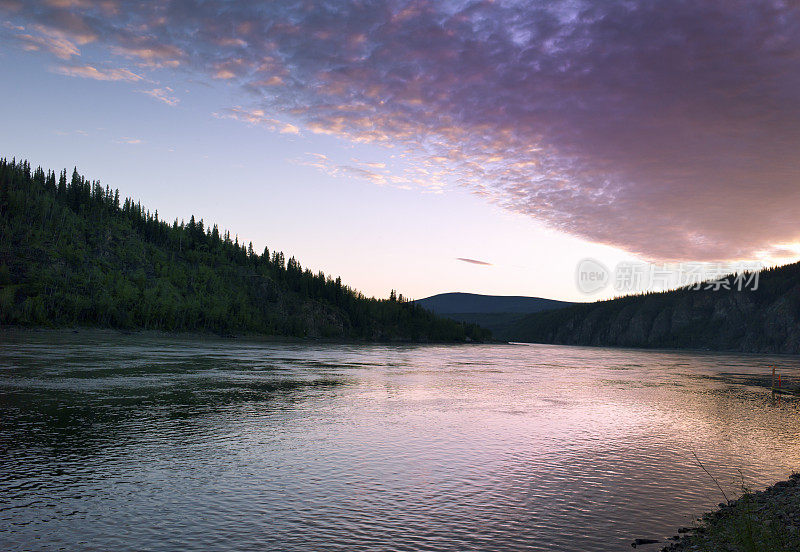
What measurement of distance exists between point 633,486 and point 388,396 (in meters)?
28.7

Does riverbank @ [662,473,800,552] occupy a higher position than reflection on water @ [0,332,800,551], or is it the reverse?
riverbank @ [662,473,800,552]

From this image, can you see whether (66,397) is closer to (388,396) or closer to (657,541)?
(388,396)

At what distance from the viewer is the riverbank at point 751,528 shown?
13.5 meters

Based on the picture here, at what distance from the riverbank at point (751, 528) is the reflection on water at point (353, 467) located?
98 cm

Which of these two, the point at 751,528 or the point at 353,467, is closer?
the point at 751,528

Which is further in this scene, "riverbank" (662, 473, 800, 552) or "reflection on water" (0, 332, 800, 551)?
"reflection on water" (0, 332, 800, 551)

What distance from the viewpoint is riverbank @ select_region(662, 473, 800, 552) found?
13.5 metres

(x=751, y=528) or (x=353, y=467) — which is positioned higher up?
(x=751, y=528)

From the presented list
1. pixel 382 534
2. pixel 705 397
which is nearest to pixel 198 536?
pixel 382 534

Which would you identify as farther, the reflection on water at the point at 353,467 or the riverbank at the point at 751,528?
the reflection on water at the point at 353,467

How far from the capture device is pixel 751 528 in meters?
14.5

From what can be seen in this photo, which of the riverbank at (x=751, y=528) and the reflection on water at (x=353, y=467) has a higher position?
the riverbank at (x=751, y=528)

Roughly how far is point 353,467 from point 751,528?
13938mm

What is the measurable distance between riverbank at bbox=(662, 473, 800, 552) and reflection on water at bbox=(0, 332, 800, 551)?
980 mm
